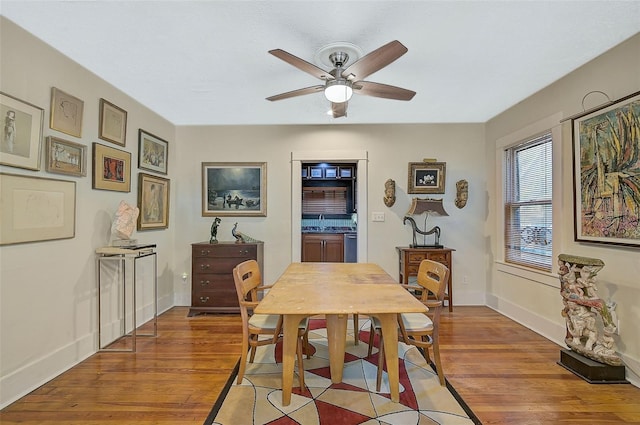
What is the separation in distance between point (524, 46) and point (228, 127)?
3436mm

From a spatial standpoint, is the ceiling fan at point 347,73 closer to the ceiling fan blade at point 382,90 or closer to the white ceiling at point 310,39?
the ceiling fan blade at point 382,90

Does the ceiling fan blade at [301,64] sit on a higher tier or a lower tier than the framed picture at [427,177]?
higher

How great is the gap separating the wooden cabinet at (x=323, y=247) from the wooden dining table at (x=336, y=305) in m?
3.67

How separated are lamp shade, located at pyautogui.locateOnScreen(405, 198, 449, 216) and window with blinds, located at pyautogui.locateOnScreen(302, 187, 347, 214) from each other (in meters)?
3.18

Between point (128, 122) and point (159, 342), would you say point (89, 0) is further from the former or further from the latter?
point (159, 342)

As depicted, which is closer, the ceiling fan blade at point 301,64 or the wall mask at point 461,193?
the ceiling fan blade at point 301,64

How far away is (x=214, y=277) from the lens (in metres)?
3.83

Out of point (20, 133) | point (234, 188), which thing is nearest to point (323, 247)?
point (234, 188)

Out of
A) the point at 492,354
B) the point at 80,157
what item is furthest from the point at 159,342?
the point at 492,354

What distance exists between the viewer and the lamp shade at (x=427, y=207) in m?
3.90

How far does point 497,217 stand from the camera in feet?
13.1

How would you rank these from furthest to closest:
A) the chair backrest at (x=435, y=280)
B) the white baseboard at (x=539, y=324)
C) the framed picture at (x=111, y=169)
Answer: the framed picture at (x=111, y=169)
the white baseboard at (x=539, y=324)
the chair backrest at (x=435, y=280)

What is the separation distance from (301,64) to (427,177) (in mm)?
2733

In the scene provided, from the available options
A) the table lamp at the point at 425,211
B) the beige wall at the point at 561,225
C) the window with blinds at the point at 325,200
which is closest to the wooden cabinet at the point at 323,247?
the window with blinds at the point at 325,200
